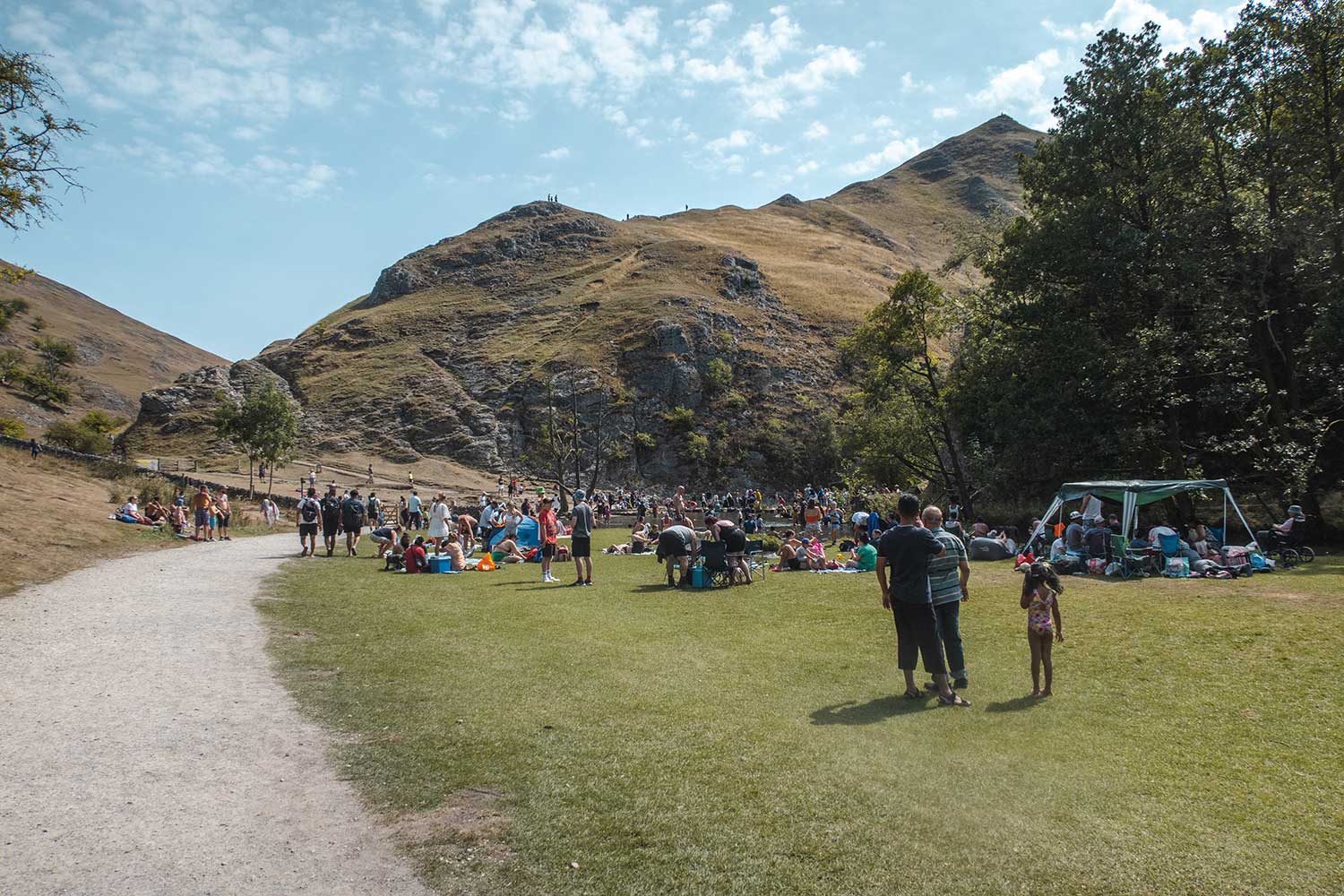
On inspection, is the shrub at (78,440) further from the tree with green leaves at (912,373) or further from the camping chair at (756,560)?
the camping chair at (756,560)

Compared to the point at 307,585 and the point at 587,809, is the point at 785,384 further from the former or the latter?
the point at 587,809

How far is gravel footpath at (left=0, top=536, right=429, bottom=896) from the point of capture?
4.09m

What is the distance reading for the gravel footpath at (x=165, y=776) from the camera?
4.09 meters

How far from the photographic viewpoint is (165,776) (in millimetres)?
5289

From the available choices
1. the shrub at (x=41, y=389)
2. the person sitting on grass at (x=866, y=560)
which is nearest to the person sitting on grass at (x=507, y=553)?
the person sitting on grass at (x=866, y=560)

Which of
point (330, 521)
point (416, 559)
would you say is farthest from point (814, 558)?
point (330, 521)

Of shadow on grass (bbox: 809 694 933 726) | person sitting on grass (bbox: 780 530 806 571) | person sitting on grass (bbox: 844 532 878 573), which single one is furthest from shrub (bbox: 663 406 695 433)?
shadow on grass (bbox: 809 694 933 726)

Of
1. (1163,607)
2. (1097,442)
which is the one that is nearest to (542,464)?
(1097,442)

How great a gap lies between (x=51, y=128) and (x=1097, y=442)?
27403 millimetres

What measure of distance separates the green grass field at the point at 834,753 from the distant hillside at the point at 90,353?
362 feet

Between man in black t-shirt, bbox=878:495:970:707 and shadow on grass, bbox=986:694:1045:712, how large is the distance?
0.32 metres

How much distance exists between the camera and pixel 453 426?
7400 cm

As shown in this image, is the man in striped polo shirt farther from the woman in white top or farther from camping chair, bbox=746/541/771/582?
the woman in white top

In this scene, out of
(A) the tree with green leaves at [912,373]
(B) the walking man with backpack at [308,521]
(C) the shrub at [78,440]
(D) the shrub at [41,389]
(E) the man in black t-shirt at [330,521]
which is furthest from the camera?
(D) the shrub at [41,389]
